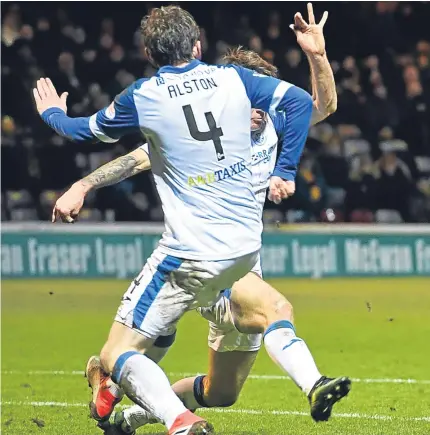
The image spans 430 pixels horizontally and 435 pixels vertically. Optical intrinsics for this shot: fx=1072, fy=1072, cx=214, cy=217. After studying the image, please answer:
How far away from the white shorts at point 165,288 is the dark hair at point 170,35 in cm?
98

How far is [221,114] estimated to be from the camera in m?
5.27

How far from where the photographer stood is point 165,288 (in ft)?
17.4

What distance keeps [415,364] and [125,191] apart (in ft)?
25.0

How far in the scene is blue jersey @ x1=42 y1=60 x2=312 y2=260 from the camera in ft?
17.2

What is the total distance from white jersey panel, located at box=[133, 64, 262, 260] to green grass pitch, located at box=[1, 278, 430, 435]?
7.01 ft

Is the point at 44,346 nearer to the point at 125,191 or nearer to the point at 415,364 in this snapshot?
the point at 415,364

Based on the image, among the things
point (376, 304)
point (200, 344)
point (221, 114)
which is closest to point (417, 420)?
point (221, 114)

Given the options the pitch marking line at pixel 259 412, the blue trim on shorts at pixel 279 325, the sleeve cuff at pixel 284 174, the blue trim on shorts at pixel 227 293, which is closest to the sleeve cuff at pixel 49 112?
the sleeve cuff at pixel 284 174

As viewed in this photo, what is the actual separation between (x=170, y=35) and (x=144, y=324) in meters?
1.42

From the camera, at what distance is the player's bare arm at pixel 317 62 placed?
6.00 m

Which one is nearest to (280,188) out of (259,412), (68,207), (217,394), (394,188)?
(68,207)

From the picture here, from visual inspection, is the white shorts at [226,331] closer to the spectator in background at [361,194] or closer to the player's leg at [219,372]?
the player's leg at [219,372]

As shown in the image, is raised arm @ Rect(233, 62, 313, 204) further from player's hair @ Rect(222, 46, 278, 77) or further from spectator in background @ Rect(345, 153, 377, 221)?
spectator in background @ Rect(345, 153, 377, 221)

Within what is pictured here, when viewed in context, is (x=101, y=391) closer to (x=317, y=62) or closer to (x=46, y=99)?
(x=46, y=99)
